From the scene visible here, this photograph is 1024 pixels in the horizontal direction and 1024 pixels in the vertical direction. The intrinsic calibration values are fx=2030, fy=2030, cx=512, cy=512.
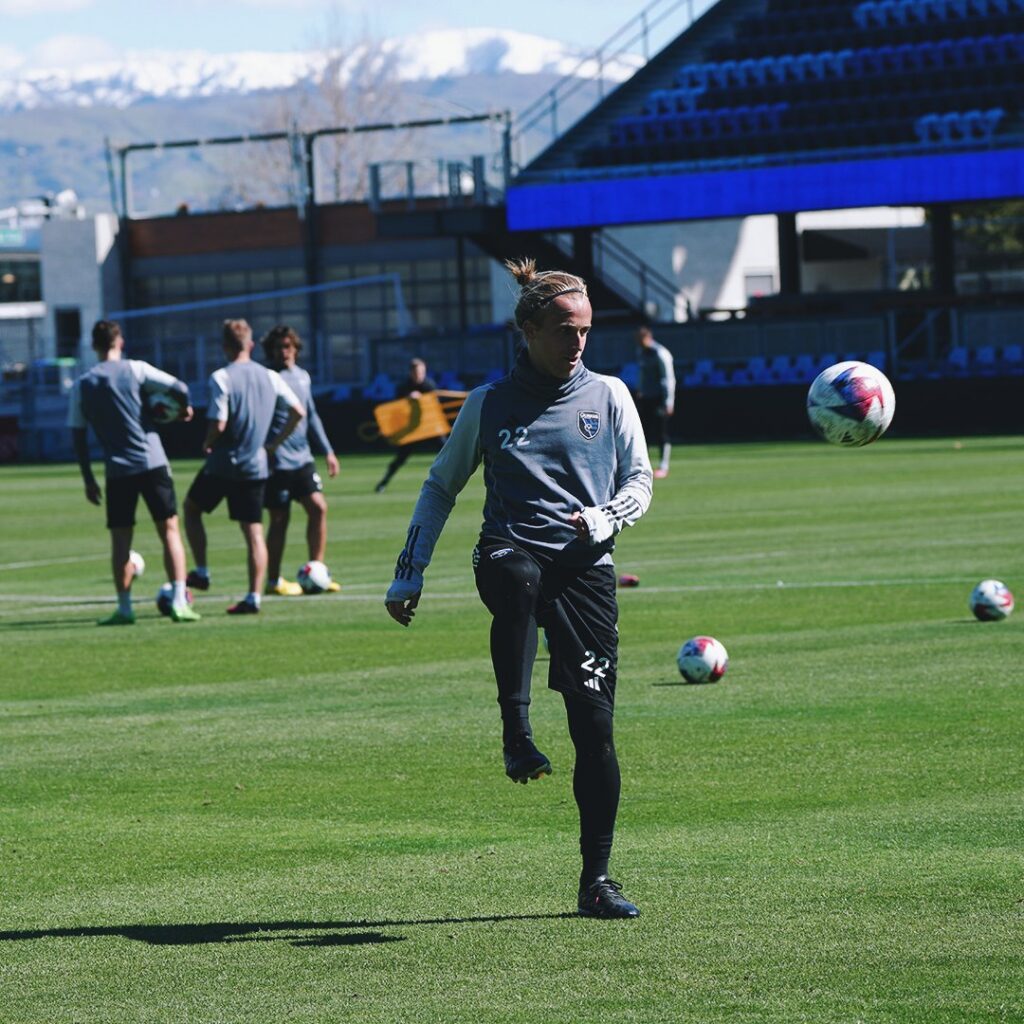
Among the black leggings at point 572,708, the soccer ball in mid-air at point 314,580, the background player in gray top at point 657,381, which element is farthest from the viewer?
the background player in gray top at point 657,381

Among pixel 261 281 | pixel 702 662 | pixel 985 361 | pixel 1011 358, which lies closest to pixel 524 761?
pixel 702 662

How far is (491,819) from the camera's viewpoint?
25.5ft

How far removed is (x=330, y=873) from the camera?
6.98 m

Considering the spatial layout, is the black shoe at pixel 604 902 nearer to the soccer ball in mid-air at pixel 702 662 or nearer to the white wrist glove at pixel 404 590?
the white wrist glove at pixel 404 590

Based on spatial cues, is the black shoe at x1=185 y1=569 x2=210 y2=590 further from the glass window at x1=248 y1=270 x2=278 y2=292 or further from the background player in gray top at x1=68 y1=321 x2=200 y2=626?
the glass window at x1=248 y1=270 x2=278 y2=292

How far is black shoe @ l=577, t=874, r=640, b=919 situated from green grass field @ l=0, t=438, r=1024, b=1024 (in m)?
0.07

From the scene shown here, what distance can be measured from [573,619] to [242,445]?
9387 mm

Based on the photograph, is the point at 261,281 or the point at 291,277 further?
the point at 261,281

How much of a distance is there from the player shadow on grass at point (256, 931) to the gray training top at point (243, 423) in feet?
30.2

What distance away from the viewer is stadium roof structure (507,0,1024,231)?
142 feet

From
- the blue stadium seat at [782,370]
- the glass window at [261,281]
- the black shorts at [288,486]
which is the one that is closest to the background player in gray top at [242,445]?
the black shorts at [288,486]

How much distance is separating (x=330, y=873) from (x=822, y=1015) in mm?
2376

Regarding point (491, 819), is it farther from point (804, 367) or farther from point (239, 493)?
point (804, 367)

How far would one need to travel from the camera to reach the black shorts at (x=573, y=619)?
6.24 m
